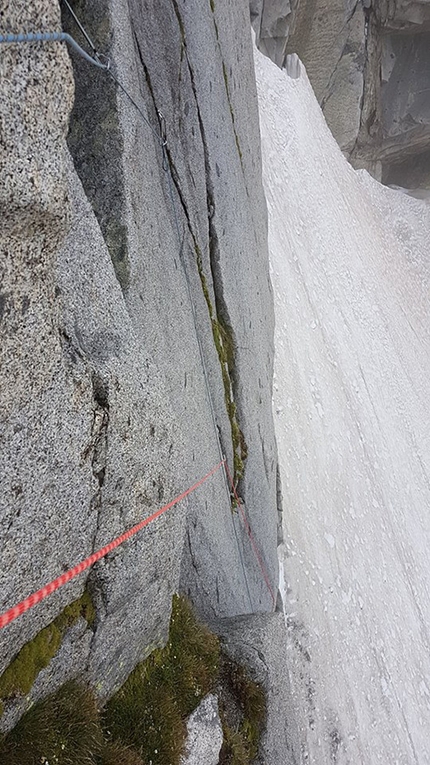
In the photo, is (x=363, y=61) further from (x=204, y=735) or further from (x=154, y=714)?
(x=154, y=714)

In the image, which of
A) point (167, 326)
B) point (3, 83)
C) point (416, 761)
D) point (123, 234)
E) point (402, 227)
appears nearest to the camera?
point (3, 83)

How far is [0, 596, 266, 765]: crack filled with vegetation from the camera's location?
3836 mm

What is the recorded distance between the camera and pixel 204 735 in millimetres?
5094

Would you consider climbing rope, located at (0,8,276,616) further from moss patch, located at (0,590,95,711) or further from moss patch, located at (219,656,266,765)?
moss patch, located at (219,656,266,765)

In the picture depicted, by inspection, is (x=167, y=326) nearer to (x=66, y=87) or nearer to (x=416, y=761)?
(x=66, y=87)

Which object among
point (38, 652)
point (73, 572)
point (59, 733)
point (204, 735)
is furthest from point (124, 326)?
point (204, 735)

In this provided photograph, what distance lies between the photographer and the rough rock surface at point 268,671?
6188 millimetres

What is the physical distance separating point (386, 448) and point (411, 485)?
1.66 m

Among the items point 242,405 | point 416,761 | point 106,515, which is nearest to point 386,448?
point 416,761

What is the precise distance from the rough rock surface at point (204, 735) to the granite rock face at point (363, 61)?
84.4 ft

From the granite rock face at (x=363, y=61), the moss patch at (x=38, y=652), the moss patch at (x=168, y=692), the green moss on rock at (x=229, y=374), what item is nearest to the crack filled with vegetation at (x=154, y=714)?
the moss patch at (x=168, y=692)

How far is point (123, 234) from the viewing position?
16.0ft

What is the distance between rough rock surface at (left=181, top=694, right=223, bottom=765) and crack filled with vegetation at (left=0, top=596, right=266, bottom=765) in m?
0.08

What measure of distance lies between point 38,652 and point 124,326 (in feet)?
7.26
